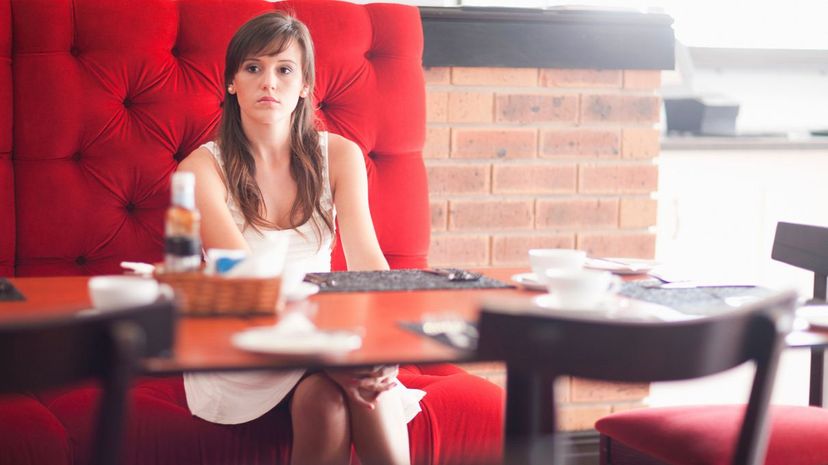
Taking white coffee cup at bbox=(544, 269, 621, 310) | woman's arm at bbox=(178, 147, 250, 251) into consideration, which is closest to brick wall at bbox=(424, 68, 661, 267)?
woman's arm at bbox=(178, 147, 250, 251)

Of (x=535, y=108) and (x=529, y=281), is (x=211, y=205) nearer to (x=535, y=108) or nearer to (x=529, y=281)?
(x=529, y=281)

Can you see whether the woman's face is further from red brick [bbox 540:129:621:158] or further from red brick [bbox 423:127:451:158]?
red brick [bbox 540:129:621:158]

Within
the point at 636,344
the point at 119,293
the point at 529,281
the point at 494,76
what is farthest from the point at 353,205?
the point at 636,344

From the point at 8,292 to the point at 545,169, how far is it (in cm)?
147

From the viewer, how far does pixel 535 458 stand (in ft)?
3.70

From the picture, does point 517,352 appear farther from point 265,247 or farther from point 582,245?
point 582,245

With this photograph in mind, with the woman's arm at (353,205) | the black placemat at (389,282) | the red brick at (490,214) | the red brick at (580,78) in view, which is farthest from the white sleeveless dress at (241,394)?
the red brick at (580,78)

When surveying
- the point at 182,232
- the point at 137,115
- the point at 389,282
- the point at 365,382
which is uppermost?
the point at 137,115

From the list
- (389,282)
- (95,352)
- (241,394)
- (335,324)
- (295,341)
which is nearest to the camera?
(95,352)

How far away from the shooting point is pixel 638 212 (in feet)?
8.57

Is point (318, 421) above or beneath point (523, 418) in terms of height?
beneath

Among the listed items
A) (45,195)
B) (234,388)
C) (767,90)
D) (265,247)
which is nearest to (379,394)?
(234,388)

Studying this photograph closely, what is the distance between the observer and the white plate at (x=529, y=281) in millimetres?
1531

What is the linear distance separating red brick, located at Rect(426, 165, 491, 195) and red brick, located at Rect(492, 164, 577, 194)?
4cm
